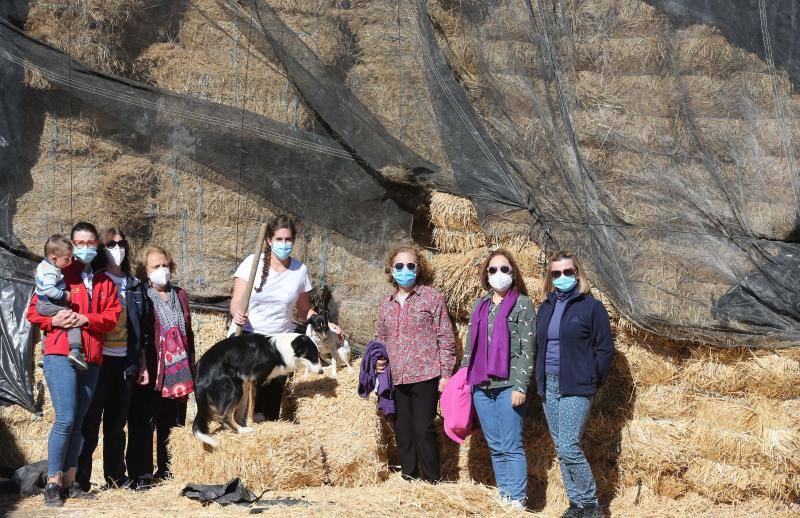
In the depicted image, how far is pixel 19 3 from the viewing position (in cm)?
749

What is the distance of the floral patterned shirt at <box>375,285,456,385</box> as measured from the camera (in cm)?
630

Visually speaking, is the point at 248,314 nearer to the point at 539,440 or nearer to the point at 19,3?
the point at 539,440

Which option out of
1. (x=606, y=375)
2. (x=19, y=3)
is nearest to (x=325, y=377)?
(x=606, y=375)

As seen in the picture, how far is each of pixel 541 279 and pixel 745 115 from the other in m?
1.68

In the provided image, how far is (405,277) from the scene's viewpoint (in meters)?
6.45

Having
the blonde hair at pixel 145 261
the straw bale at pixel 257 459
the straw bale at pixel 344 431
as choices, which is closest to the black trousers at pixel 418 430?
the straw bale at pixel 344 431

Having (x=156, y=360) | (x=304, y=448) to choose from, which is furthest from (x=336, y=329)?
(x=156, y=360)

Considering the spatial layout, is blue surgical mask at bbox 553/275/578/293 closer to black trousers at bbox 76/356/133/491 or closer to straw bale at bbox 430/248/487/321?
straw bale at bbox 430/248/487/321

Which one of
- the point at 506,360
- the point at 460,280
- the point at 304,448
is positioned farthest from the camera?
the point at 460,280

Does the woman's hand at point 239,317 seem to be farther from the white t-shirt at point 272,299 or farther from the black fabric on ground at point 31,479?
the black fabric on ground at point 31,479

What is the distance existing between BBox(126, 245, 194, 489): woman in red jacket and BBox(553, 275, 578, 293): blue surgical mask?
251 centimetres

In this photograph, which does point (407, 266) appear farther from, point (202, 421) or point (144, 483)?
point (144, 483)

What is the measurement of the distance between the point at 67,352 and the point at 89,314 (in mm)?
265

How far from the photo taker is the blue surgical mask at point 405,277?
6438mm
